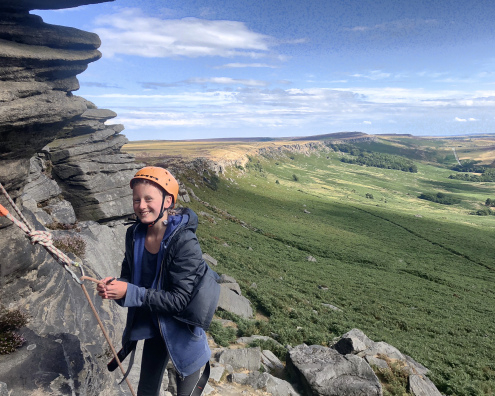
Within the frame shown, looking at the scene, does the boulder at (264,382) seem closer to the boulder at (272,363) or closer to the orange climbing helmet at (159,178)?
the boulder at (272,363)

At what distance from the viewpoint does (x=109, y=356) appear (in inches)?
319

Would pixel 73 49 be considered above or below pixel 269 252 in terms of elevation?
above

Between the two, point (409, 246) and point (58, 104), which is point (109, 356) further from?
point (409, 246)

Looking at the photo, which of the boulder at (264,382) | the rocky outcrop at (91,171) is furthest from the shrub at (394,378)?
the rocky outcrop at (91,171)

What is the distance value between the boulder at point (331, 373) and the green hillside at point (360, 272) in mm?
4648

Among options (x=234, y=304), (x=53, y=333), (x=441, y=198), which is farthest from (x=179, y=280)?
(x=441, y=198)

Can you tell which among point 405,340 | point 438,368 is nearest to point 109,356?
point 438,368

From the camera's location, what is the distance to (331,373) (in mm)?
11312

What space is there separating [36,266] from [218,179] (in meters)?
73.0

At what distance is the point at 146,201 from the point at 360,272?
134 ft

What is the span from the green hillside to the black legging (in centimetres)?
1173

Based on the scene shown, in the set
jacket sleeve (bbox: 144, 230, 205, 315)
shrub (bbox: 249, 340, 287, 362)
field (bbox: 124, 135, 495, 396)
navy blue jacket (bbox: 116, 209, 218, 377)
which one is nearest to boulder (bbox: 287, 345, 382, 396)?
shrub (bbox: 249, 340, 287, 362)

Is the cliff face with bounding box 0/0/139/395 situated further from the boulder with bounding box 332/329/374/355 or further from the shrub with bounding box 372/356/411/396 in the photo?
the boulder with bounding box 332/329/374/355

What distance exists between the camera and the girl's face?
15.0ft
